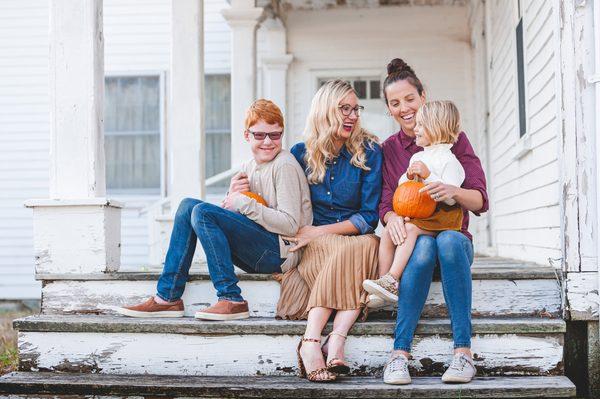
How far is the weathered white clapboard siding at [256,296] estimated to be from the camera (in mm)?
3631

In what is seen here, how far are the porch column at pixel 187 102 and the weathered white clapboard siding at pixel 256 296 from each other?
1.71m

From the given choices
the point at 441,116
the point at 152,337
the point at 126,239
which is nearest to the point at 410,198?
the point at 441,116

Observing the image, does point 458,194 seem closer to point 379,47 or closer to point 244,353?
point 244,353

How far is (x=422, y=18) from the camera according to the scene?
9.03m

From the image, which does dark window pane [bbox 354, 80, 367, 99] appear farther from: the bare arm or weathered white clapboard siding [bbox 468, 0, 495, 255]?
the bare arm

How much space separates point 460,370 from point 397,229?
0.68 meters

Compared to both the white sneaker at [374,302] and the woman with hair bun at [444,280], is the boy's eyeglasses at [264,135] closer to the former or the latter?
the woman with hair bun at [444,280]

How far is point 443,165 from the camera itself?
3.39 metres

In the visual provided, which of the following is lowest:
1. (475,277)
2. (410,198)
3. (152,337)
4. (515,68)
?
(152,337)

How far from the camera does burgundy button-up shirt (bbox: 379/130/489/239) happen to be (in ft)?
11.5

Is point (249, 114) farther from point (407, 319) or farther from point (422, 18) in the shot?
point (422, 18)

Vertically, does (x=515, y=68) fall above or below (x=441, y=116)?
above

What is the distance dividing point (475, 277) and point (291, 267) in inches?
35.9

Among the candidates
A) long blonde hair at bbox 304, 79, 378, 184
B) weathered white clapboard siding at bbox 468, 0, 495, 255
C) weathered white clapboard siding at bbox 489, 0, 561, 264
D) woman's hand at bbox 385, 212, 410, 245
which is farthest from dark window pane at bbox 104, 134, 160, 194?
woman's hand at bbox 385, 212, 410, 245
